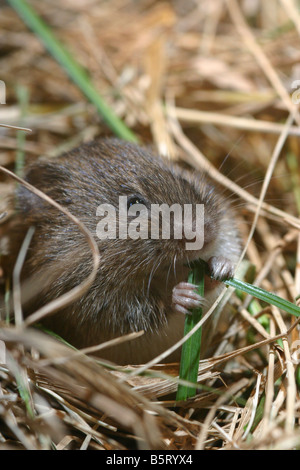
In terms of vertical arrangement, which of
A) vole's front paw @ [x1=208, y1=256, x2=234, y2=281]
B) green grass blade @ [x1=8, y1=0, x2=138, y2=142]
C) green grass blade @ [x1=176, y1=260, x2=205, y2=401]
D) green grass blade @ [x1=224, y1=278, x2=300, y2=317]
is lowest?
green grass blade @ [x1=176, y1=260, x2=205, y2=401]

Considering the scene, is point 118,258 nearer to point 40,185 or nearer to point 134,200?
point 134,200

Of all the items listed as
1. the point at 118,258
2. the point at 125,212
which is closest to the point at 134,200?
the point at 125,212

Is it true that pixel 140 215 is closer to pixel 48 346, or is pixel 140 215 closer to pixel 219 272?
pixel 219 272

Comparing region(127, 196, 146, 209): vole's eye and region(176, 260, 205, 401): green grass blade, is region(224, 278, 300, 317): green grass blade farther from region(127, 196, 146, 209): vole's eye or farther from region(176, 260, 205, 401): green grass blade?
region(127, 196, 146, 209): vole's eye

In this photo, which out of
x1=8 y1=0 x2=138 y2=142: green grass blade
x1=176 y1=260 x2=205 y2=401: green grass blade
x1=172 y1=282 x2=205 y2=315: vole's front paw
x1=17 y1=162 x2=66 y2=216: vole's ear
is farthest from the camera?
x1=8 y1=0 x2=138 y2=142: green grass blade

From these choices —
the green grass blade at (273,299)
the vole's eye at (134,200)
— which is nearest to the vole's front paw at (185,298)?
the green grass blade at (273,299)

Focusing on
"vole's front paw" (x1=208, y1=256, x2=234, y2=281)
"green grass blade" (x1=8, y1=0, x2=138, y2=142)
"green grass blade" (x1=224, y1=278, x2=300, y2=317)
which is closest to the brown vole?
"vole's front paw" (x1=208, y1=256, x2=234, y2=281)
